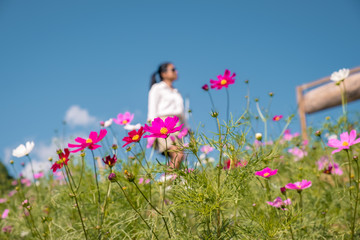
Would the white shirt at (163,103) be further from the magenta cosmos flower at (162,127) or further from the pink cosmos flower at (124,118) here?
the magenta cosmos flower at (162,127)

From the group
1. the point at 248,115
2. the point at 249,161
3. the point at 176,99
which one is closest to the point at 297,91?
the point at 176,99

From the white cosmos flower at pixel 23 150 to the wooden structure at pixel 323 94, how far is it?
13.0ft

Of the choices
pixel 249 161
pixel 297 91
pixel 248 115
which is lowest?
pixel 249 161

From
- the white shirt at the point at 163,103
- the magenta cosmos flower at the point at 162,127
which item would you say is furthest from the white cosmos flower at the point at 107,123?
the white shirt at the point at 163,103

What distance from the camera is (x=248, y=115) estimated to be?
2.09 meters

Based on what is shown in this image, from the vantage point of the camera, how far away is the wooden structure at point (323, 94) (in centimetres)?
464

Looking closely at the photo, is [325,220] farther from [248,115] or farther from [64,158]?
[64,158]

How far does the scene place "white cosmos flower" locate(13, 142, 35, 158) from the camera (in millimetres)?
1360

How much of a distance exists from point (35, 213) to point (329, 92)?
186 inches

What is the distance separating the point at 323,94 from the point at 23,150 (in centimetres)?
510

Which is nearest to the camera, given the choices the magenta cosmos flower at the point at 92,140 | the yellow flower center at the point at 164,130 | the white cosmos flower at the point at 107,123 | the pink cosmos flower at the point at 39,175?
the yellow flower center at the point at 164,130

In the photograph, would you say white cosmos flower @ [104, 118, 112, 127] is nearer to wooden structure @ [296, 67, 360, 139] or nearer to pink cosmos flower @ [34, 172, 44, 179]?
pink cosmos flower @ [34, 172, 44, 179]

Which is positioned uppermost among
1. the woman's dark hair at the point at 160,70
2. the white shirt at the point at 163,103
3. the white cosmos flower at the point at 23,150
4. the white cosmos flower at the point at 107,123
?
the woman's dark hair at the point at 160,70

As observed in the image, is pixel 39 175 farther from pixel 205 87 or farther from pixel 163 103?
pixel 205 87
